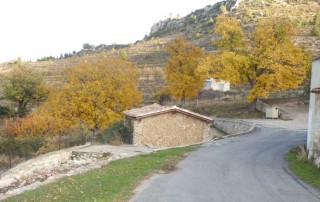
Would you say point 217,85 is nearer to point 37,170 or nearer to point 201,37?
point 201,37

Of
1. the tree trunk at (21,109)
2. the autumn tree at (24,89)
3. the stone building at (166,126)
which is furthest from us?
the autumn tree at (24,89)

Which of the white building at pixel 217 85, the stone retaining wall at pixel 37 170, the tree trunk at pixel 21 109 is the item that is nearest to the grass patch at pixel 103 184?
the stone retaining wall at pixel 37 170

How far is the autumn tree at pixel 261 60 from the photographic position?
43.4 meters

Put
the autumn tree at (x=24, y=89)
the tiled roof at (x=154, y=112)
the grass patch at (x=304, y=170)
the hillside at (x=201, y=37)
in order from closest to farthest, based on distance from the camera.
Result: the grass patch at (x=304, y=170) → the tiled roof at (x=154, y=112) → the autumn tree at (x=24, y=89) → the hillside at (x=201, y=37)

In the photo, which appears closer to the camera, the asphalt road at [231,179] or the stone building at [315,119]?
the asphalt road at [231,179]

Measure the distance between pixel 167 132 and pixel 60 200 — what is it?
67.7 feet

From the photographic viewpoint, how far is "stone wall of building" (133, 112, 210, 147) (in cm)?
3162

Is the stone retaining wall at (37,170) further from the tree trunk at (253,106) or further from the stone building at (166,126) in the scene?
the tree trunk at (253,106)

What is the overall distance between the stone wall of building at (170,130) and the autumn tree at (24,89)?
29520mm

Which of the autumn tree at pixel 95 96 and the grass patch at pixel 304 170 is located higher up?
the autumn tree at pixel 95 96

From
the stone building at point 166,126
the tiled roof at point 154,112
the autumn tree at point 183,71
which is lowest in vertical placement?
the stone building at point 166,126

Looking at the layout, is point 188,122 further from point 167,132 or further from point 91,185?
point 91,185

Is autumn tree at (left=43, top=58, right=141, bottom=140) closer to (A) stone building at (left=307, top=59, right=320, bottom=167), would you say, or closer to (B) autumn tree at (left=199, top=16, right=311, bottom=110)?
(B) autumn tree at (left=199, top=16, right=311, bottom=110)

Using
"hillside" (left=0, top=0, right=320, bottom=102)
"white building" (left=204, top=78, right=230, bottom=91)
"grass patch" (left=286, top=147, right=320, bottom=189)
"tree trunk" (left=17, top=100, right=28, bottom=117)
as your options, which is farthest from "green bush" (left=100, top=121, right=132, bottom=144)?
"white building" (left=204, top=78, right=230, bottom=91)
